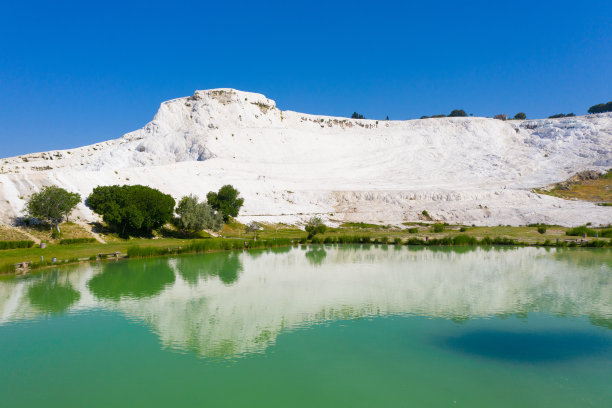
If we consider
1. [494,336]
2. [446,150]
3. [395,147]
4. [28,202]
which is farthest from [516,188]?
[28,202]

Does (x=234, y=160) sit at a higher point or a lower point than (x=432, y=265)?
higher

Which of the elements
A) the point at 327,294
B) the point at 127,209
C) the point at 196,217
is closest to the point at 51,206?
the point at 127,209

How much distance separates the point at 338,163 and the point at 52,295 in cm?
7840

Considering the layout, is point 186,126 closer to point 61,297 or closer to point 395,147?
point 395,147

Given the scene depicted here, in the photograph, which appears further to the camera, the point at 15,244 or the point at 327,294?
A: the point at 15,244

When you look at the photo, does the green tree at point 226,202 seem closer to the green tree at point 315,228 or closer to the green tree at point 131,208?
the green tree at point 131,208

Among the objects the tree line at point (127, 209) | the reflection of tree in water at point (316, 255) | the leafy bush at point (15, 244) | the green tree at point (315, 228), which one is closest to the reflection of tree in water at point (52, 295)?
the leafy bush at point (15, 244)

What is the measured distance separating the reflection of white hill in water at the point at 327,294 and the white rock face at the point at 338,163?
2366cm

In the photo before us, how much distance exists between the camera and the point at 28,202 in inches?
1534

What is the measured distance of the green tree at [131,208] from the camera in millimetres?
40469

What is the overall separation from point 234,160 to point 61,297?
67823 millimetres

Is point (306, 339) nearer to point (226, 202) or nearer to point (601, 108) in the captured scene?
point (226, 202)

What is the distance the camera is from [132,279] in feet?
85.9

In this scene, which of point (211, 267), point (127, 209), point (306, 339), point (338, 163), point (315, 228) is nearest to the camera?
point (306, 339)
